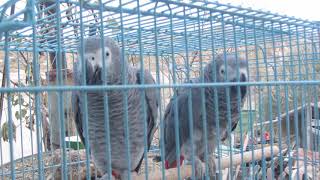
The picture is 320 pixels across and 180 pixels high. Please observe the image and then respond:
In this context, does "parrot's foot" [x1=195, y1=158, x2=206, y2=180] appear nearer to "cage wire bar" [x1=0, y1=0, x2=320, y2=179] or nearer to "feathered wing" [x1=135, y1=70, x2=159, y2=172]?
"cage wire bar" [x1=0, y1=0, x2=320, y2=179]

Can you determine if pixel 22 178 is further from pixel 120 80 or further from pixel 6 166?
pixel 120 80

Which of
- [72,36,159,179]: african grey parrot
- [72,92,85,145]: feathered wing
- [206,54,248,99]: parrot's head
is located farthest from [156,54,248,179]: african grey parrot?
[72,92,85,145]: feathered wing

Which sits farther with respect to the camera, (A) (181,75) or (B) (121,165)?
(A) (181,75)

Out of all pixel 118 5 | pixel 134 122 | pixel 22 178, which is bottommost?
pixel 22 178

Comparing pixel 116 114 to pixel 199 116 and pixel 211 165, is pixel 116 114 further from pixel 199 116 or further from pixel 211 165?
pixel 211 165

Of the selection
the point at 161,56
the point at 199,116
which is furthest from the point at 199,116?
the point at 161,56

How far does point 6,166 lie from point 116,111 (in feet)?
3.42

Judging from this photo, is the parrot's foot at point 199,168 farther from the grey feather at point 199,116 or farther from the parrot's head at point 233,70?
the parrot's head at point 233,70

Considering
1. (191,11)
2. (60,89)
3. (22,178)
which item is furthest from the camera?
(22,178)

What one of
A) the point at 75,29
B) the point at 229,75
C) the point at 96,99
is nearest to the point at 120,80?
the point at 96,99

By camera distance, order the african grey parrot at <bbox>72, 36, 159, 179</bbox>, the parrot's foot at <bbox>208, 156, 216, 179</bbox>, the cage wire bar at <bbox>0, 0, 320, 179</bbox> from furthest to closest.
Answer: the parrot's foot at <bbox>208, 156, 216, 179</bbox> → the african grey parrot at <bbox>72, 36, 159, 179</bbox> → the cage wire bar at <bbox>0, 0, 320, 179</bbox>

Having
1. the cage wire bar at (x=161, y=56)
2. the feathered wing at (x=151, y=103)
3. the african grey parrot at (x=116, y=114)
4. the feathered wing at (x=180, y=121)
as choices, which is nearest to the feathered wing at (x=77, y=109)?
the african grey parrot at (x=116, y=114)

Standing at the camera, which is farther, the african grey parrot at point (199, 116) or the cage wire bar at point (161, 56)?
the african grey parrot at point (199, 116)

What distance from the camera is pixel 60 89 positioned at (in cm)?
76
